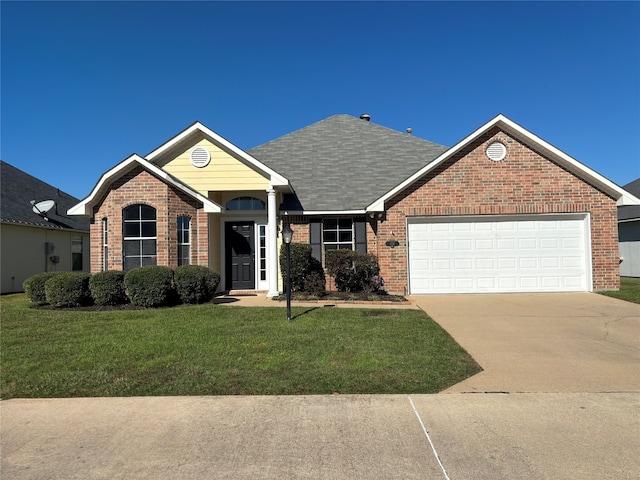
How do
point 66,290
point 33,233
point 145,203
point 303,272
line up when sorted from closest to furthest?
point 66,290 < point 145,203 < point 303,272 < point 33,233

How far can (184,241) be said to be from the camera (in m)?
11.7

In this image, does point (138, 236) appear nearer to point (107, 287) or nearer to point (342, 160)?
point (107, 287)

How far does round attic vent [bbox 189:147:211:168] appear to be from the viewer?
487 inches

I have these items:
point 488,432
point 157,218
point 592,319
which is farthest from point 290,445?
point 157,218

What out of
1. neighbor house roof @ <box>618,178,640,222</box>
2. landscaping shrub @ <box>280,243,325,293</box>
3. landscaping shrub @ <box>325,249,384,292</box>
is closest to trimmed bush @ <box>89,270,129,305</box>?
landscaping shrub @ <box>280,243,325,293</box>

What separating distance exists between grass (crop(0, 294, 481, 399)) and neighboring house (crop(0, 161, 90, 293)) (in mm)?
8312

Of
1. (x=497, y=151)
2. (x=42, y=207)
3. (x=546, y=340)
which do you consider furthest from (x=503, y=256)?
(x=42, y=207)

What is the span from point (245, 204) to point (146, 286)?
15.0 feet

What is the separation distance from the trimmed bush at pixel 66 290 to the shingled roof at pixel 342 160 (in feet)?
19.9

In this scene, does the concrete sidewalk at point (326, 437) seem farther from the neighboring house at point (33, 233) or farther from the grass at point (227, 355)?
the neighboring house at point (33, 233)

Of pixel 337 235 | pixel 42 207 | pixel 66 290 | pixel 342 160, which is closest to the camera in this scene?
pixel 66 290

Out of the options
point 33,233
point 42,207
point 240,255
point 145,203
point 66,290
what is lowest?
point 66,290

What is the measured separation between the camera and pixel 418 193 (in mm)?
12328

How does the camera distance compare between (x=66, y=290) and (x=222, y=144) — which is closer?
(x=66, y=290)
